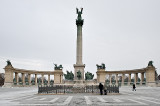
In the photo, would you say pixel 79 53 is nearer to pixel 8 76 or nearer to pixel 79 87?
pixel 79 87

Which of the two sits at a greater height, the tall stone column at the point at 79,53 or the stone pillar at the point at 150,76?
the tall stone column at the point at 79,53

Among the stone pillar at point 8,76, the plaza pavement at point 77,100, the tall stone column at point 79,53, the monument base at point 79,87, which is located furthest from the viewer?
the stone pillar at point 8,76

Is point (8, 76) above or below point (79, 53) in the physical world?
below

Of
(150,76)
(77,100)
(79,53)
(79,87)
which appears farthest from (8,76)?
(77,100)

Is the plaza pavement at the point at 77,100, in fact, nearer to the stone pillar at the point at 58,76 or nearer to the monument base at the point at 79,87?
the monument base at the point at 79,87

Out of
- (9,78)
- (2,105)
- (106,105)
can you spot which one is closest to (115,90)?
(106,105)

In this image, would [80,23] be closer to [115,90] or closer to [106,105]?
[115,90]

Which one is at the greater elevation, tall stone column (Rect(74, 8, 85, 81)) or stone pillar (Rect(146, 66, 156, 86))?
tall stone column (Rect(74, 8, 85, 81))

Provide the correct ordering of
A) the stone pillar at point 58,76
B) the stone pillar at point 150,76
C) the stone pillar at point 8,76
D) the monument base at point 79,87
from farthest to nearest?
the stone pillar at point 58,76
the stone pillar at point 8,76
the stone pillar at point 150,76
the monument base at point 79,87

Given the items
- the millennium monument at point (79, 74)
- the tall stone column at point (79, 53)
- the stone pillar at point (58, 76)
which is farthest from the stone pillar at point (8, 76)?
the tall stone column at point (79, 53)

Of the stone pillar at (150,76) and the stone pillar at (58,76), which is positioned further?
the stone pillar at (58,76)

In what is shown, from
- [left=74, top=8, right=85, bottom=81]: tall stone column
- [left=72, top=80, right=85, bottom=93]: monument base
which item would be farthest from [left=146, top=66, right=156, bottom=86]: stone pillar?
[left=72, top=80, right=85, bottom=93]: monument base

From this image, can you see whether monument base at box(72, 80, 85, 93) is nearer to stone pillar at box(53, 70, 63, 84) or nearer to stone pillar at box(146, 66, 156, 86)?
stone pillar at box(146, 66, 156, 86)

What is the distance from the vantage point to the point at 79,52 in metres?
55.3
